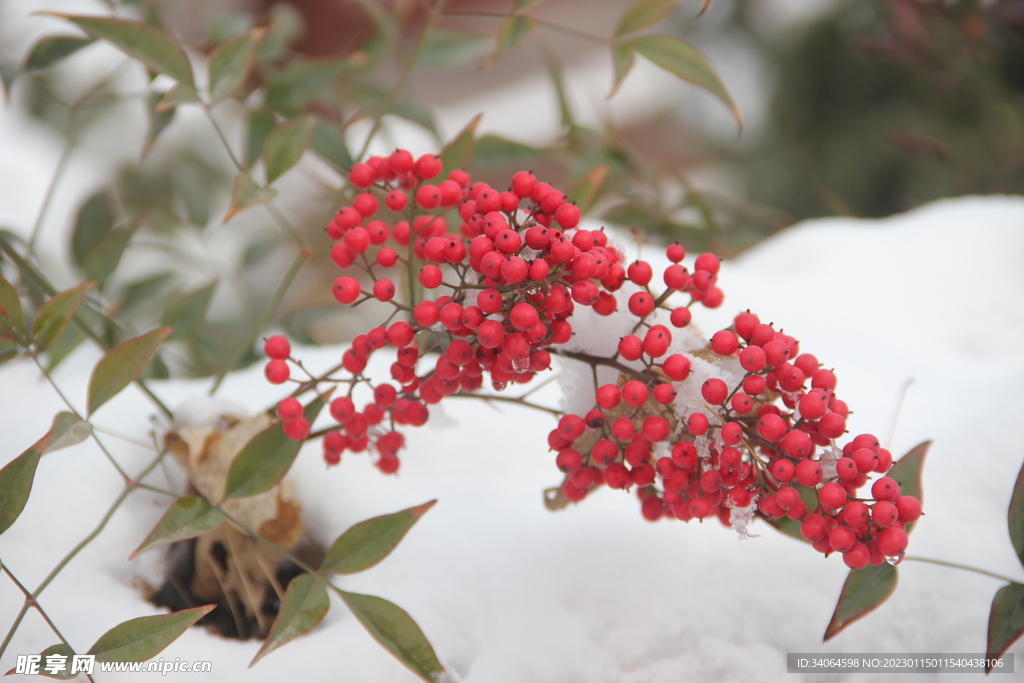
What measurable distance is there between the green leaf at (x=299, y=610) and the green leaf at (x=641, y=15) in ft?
1.12

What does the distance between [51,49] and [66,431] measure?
0.31 meters

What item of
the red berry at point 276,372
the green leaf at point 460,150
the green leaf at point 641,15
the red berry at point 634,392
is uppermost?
the green leaf at point 641,15

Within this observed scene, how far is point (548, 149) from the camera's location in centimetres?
52

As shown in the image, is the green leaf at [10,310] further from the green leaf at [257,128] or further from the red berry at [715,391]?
the red berry at [715,391]

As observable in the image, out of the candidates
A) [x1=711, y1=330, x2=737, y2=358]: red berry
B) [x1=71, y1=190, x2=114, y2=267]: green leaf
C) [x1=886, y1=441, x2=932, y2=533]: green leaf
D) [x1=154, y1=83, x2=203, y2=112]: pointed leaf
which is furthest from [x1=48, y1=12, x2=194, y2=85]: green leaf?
[x1=886, y1=441, x2=932, y2=533]: green leaf

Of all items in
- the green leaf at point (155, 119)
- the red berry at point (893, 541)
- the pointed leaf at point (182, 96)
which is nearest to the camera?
the red berry at point (893, 541)

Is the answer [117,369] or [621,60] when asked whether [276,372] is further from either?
[621,60]

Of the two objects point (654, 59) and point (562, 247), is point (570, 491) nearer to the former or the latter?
point (562, 247)

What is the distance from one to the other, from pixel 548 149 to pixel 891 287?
1.00 ft

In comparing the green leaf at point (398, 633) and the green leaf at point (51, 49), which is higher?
the green leaf at point (51, 49)

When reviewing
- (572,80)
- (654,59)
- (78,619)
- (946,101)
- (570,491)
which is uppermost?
(572,80)

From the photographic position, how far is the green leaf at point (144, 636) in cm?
29

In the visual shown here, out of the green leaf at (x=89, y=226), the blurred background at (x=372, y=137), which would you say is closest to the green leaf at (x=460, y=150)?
the blurred background at (x=372, y=137)

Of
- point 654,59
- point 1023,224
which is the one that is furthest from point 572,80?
point 654,59
